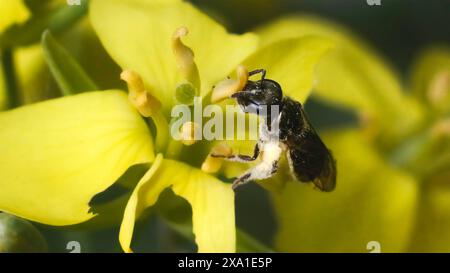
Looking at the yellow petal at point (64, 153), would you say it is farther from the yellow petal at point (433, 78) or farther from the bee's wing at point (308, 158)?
the yellow petal at point (433, 78)

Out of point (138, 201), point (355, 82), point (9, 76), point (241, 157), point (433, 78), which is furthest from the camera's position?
point (433, 78)

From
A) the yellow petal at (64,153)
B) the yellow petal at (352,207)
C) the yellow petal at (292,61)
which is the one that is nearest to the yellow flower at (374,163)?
the yellow petal at (352,207)

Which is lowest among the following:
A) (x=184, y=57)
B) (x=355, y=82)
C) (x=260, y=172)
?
(x=355, y=82)

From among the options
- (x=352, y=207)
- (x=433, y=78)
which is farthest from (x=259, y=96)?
(x=433, y=78)

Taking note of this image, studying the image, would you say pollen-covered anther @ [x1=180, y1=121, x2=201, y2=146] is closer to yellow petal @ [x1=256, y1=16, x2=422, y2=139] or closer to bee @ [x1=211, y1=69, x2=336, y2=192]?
bee @ [x1=211, y1=69, x2=336, y2=192]

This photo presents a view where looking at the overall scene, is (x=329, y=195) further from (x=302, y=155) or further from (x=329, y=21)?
(x=329, y=21)

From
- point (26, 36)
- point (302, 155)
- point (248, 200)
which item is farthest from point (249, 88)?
point (248, 200)

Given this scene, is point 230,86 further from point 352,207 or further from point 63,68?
point 352,207
